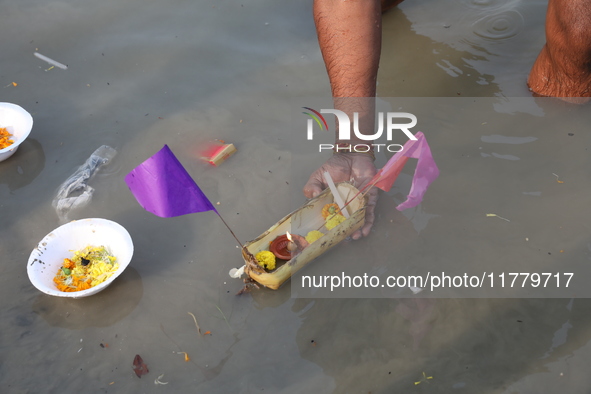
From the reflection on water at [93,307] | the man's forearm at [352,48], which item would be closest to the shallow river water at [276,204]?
the reflection on water at [93,307]

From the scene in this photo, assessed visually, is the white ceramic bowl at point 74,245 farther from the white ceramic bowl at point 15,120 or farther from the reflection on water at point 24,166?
the white ceramic bowl at point 15,120

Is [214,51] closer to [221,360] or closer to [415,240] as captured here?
[415,240]

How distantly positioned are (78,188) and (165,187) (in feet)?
4.05

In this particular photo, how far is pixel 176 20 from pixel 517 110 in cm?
291

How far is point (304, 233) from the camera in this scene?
3.01 metres

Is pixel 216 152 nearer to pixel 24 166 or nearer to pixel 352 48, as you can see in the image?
pixel 352 48

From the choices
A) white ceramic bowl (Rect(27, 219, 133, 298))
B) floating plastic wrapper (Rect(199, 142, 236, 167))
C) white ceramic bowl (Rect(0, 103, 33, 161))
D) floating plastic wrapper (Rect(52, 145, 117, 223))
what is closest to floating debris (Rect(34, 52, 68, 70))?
white ceramic bowl (Rect(0, 103, 33, 161))

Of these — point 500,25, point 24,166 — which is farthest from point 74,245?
point 500,25

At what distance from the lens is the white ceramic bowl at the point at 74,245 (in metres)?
2.71

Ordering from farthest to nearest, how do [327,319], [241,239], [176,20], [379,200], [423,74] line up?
[176,20] < [423,74] < [379,200] < [241,239] < [327,319]

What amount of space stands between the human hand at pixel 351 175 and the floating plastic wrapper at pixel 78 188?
1385 millimetres

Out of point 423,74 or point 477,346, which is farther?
point 423,74

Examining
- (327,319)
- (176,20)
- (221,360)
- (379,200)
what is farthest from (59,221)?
(176,20)

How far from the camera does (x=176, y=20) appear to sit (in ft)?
15.1
